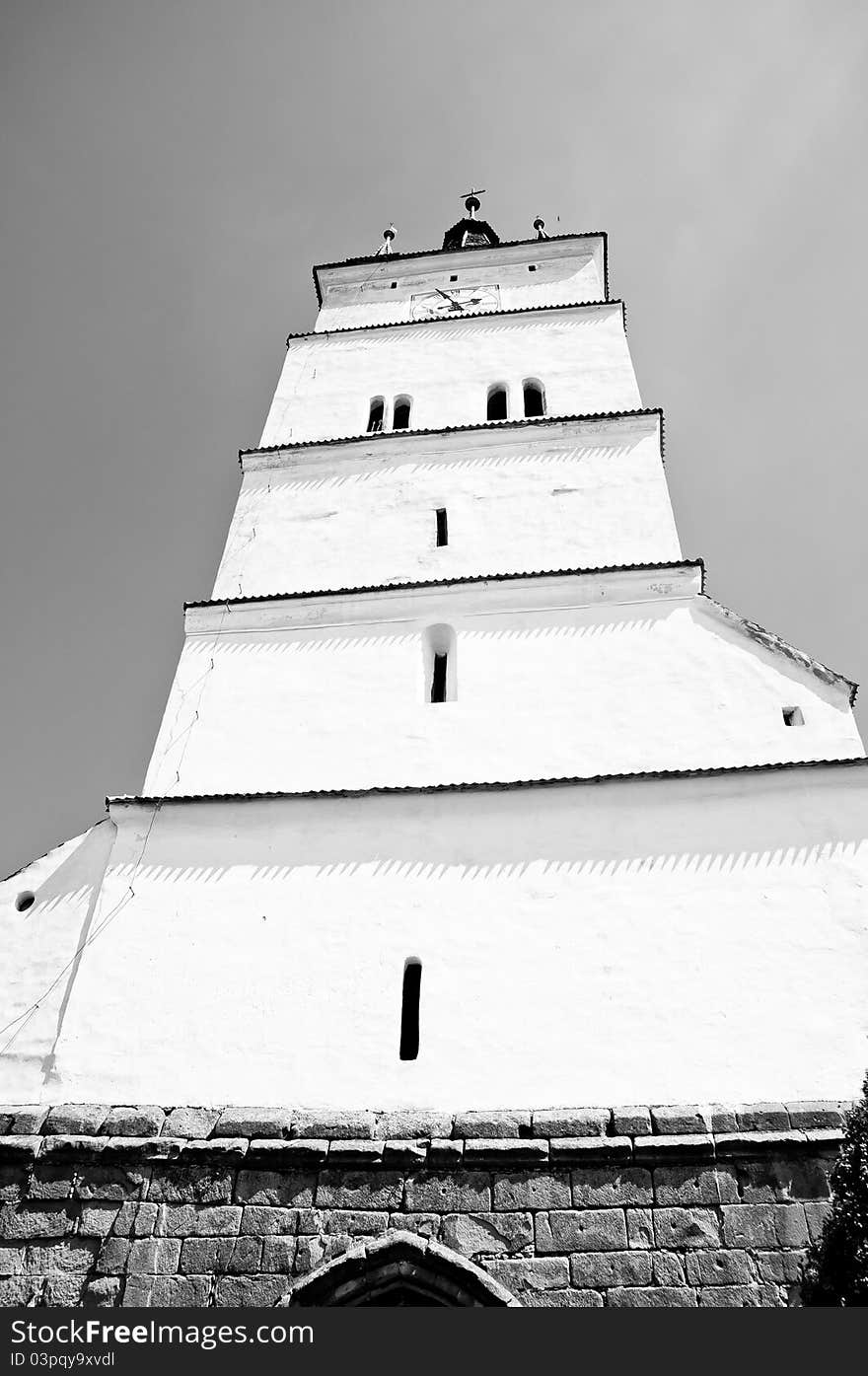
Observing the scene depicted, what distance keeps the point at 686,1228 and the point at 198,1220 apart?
8.23 feet

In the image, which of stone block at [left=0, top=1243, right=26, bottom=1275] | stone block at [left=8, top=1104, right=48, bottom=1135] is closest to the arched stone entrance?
stone block at [left=0, top=1243, right=26, bottom=1275]

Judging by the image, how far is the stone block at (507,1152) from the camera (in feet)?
17.9

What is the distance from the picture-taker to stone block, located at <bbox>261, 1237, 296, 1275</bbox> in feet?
17.3

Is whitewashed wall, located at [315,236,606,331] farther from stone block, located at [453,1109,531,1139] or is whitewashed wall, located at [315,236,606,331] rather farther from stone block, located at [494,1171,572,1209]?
stone block, located at [494,1171,572,1209]

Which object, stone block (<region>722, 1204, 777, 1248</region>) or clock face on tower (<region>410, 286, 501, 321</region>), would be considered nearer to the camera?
stone block (<region>722, 1204, 777, 1248</region>)

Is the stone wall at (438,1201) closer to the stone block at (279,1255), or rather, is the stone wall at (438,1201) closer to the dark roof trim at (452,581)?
the stone block at (279,1255)

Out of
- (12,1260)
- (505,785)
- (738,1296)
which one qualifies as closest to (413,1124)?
(738,1296)

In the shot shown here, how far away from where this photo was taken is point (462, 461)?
10.7 metres

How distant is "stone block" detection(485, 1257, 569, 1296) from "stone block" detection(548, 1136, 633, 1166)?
0.47 meters

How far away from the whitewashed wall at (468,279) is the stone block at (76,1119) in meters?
10.8

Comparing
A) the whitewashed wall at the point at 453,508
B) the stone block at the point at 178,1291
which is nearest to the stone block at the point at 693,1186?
the stone block at the point at 178,1291

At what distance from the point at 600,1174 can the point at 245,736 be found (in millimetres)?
4222

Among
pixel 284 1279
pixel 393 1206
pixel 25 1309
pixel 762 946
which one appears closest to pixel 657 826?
pixel 762 946

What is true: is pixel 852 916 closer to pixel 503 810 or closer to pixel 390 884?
pixel 503 810
